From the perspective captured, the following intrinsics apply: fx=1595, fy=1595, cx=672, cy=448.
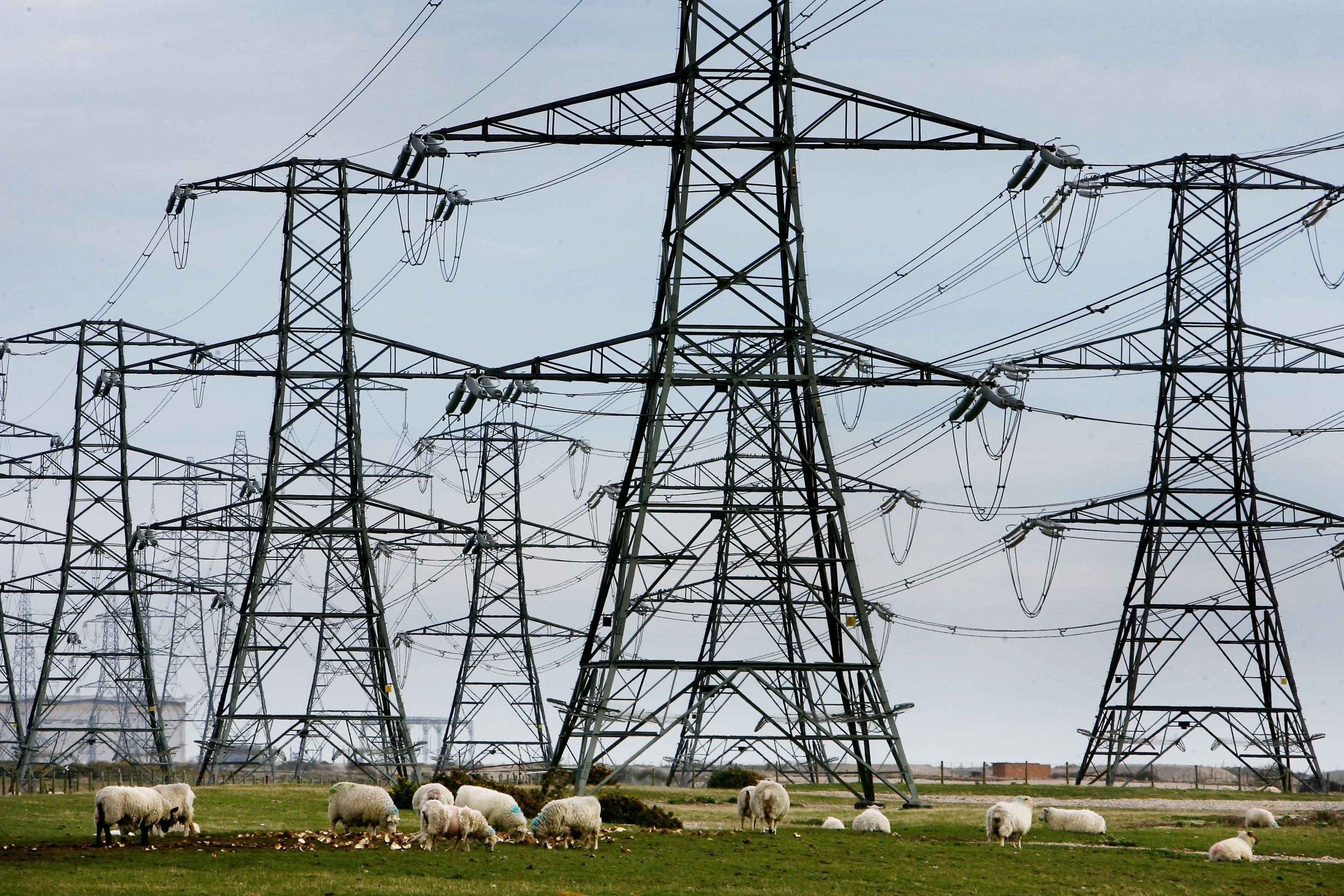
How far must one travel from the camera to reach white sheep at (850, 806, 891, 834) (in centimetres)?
3384

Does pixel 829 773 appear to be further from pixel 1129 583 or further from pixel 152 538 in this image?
pixel 152 538

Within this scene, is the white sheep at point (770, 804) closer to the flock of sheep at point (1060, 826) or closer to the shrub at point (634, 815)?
the flock of sheep at point (1060, 826)

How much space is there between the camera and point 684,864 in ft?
87.4

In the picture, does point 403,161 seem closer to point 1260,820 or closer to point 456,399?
point 456,399

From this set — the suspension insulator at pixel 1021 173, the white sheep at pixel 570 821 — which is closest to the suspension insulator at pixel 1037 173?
the suspension insulator at pixel 1021 173

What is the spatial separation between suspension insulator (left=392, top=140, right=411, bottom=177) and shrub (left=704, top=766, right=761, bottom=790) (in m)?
25.4

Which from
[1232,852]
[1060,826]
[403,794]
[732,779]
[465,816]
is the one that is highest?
[732,779]

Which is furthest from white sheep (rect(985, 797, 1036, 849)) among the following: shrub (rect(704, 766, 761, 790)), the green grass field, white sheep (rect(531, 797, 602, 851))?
shrub (rect(704, 766, 761, 790))

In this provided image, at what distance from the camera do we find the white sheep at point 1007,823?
31.1m

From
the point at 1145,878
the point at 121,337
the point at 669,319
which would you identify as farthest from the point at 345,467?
the point at 1145,878

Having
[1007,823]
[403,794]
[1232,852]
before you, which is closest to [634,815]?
[403,794]

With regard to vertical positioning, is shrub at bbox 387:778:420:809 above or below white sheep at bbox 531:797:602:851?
above

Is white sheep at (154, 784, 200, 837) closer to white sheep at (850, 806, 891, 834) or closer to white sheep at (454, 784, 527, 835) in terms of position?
white sheep at (454, 784, 527, 835)

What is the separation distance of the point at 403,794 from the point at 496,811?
11.0 meters
